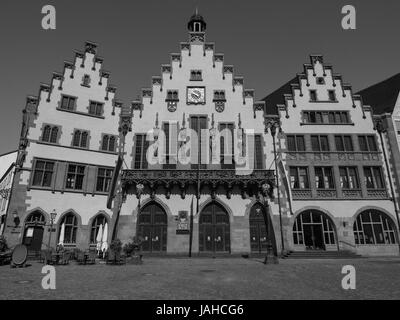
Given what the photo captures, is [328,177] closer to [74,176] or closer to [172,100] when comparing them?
[172,100]

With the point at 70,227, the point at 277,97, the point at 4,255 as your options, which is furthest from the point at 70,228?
the point at 277,97

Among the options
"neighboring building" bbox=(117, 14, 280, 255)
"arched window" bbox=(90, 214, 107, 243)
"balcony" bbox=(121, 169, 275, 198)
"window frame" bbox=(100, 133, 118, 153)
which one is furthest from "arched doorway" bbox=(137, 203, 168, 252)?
"window frame" bbox=(100, 133, 118, 153)

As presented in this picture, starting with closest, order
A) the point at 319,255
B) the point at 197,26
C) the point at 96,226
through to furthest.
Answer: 1. the point at 319,255
2. the point at 96,226
3. the point at 197,26

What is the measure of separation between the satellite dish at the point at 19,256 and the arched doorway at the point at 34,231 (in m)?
7.18

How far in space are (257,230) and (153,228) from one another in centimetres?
1009

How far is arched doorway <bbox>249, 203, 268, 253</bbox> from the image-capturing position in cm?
2605

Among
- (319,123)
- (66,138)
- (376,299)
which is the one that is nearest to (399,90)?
(319,123)

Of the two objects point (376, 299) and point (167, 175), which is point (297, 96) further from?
point (376, 299)

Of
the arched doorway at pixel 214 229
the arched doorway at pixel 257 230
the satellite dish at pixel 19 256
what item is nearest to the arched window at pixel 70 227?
the satellite dish at pixel 19 256

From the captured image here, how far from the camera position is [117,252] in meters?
18.7

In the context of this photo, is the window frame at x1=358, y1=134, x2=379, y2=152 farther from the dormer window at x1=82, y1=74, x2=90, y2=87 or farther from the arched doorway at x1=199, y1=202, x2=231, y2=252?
the dormer window at x1=82, y1=74, x2=90, y2=87

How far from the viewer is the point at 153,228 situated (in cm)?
2636

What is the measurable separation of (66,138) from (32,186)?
5.32 metres

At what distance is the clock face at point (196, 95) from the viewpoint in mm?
30180
